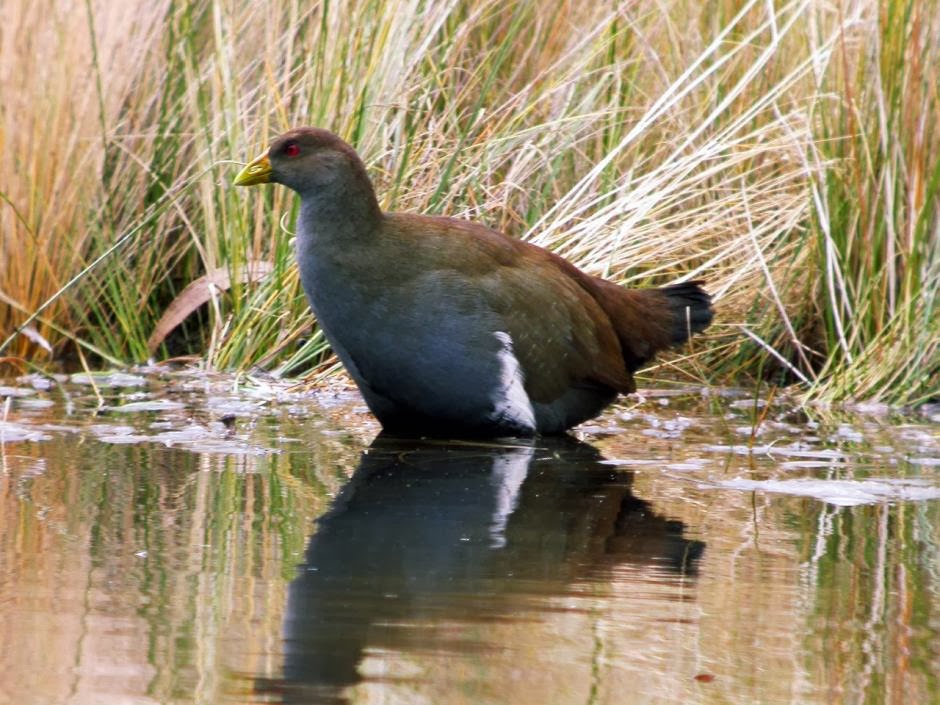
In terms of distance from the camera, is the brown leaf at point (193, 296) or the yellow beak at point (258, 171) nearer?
the yellow beak at point (258, 171)

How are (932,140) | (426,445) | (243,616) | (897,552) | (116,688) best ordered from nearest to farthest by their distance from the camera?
(116,688) → (243,616) → (897,552) → (426,445) → (932,140)

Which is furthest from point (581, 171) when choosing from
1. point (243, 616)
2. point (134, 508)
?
point (243, 616)

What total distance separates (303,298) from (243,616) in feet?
11.3

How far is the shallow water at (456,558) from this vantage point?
285 cm

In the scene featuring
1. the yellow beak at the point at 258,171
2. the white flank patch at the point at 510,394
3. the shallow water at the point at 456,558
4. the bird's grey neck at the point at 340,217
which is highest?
the yellow beak at the point at 258,171

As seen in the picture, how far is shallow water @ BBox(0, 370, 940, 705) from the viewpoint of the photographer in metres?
2.85

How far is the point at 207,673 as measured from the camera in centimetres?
280

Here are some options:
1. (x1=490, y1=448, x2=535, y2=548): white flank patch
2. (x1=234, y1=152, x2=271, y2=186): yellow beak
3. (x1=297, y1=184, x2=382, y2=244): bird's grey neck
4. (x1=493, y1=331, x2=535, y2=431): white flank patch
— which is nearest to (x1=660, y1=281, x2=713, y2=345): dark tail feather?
(x1=493, y1=331, x2=535, y2=431): white flank patch

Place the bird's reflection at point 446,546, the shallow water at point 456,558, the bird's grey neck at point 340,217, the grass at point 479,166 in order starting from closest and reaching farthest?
1. the shallow water at point 456,558
2. the bird's reflection at point 446,546
3. the bird's grey neck at point 340,217
4. the grass at point 479,166

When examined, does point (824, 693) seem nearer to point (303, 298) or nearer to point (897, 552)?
point (897, 552)

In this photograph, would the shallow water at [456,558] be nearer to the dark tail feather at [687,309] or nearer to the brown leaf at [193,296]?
the dark tail feather at [687,309]

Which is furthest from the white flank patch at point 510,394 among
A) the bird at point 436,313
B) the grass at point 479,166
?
the grass at point 479,166

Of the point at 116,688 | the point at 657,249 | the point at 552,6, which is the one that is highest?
the point at 552,6

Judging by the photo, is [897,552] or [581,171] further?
[581,171]
